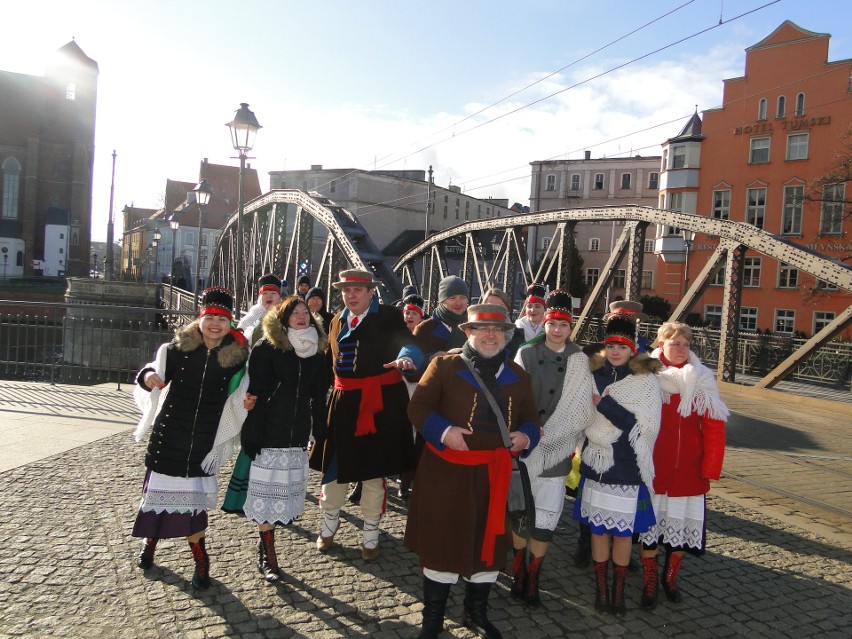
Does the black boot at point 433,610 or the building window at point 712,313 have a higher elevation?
the building window at point 712,313

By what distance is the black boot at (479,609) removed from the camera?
3.52 metres

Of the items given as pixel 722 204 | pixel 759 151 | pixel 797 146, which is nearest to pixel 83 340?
pixel 722 204

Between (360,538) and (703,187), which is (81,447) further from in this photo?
(703,187)

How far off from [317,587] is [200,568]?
0.72 meters

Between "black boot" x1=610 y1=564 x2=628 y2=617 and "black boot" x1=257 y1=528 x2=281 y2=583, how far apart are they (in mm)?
2084

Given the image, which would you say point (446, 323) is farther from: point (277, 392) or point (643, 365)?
point (643, 365)

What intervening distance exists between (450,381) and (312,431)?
4.58 ft

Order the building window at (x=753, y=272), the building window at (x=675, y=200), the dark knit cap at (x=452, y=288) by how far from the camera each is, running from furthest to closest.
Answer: the building window at (x=675, y=200) → the building window at (x=753, y=272) → the dark knit cap at (x=452, y=288)

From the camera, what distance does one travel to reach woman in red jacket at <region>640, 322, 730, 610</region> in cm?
396

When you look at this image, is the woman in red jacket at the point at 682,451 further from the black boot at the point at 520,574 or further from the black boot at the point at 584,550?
the black boot at the point at 520,574

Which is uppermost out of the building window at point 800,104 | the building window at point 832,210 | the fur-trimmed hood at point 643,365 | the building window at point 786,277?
the building window at point 800,104

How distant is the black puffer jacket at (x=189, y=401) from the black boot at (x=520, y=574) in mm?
2066

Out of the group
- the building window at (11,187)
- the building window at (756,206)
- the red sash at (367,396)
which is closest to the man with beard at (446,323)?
the red sash at (367,396)

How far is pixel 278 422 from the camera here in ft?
13.7
